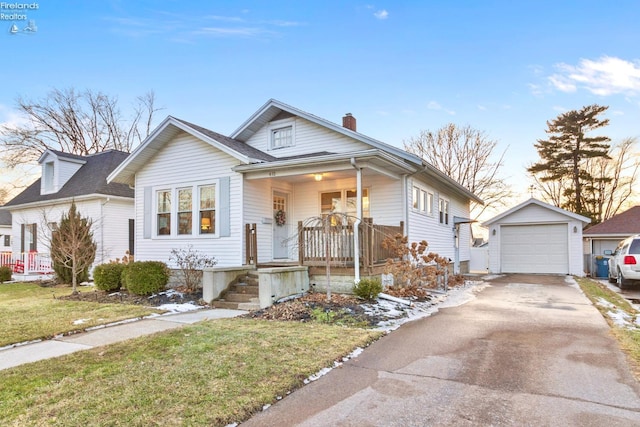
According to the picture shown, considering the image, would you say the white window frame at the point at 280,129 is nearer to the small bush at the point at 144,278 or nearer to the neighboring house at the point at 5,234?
the small bush at the point at 144,278

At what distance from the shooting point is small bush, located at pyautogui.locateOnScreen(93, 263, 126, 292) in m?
11.1

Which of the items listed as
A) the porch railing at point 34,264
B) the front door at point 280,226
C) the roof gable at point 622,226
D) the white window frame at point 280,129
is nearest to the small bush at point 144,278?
the front door at point 280,226

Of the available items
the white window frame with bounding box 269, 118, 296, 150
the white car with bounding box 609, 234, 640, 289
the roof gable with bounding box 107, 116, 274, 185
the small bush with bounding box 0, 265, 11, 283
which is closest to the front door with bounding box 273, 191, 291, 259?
the roof gable with bounding box 107, 116, 274, 185

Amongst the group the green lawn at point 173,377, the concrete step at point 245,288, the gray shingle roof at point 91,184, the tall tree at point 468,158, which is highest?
the tall tree at point 468,158

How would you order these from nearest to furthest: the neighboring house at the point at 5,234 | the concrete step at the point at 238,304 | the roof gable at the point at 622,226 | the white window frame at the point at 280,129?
the concrete step at the point at 238,304, the white window frame at the point at 280,129, the roof gable at the point at 622,226, the neighboring house at the point at 5,234

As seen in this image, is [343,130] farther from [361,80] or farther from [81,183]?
[81,183]

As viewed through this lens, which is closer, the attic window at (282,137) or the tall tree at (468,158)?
the attic window at (282,137)

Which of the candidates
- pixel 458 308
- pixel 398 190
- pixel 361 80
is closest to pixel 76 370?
pixel 458 308

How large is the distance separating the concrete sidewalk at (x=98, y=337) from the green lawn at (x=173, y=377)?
1.33 feet

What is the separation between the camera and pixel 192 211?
39.2 feet

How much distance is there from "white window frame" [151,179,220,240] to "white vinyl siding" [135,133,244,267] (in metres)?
0.05

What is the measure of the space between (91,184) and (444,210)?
15.0m

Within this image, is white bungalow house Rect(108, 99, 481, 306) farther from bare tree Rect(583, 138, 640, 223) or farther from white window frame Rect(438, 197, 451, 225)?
bare tree Rect(583, 138, 640, 223)

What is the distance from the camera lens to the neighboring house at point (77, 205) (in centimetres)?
1614
